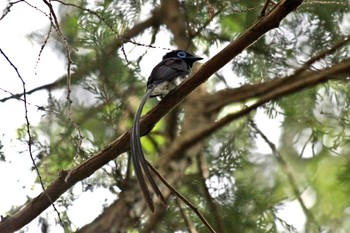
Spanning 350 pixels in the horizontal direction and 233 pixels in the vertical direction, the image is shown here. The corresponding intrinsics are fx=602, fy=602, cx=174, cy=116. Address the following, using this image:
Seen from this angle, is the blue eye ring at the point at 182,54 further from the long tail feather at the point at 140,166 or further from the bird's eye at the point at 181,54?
the long tail feather at the point at 140,166

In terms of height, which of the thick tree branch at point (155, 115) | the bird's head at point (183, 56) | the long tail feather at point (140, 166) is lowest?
the long tail feather at point (140, 166)

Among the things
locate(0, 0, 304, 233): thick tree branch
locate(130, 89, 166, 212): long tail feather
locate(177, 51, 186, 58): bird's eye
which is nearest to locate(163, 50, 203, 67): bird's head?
locate(177, 51, 186, 58): bird's eye

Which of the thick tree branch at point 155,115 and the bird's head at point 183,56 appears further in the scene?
the bird's head at point 183,56

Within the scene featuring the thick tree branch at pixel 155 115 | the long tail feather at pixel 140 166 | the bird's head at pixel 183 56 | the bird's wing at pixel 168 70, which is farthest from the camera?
the bird's head at pixel 183 56

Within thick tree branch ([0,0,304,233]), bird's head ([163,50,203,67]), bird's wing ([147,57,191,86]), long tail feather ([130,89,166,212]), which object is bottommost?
long tail feather ([130,89,166,212])

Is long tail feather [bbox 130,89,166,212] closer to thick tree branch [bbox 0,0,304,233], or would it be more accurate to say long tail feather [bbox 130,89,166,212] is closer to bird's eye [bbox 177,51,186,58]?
thick tree branch [bbox 0,0,304,233]

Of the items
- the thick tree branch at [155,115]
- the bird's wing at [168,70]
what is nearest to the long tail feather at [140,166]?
the thick tree branch at [155,115]

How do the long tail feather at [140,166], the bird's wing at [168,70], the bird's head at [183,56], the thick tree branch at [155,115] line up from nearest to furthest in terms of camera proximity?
the long tail feather at [140,166] < the thick tree branch at [155,115] < the bird's wing at [168,70] < the bird's head at [183,56]

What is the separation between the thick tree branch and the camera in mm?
1264

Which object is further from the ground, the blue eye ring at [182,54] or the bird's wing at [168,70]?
the blue eye ring at [182,54]

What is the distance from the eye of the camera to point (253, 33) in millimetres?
1286

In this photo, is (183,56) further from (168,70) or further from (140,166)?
(140,166)

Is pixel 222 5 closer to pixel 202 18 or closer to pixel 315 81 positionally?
pixel 202 18

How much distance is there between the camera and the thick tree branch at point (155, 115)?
126cm
